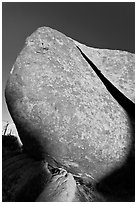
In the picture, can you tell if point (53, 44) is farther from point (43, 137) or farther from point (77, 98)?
point (43, 137)

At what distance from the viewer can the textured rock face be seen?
1432 millimetres

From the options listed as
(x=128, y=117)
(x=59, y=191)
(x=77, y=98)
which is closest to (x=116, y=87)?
(x=128, y=117)

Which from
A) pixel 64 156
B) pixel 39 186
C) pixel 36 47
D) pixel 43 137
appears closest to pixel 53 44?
pixel 36 47

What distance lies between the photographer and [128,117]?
166 cm

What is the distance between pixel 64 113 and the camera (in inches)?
58.2

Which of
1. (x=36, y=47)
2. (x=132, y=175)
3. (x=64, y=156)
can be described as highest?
(x=36, y=47)

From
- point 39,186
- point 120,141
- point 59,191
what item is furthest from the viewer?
point 120,141

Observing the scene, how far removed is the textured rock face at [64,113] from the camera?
1432mm

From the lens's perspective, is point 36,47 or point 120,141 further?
point 36,47

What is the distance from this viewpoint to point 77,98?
1.57 m

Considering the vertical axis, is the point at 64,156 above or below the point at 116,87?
below

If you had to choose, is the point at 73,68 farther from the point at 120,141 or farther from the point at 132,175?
the point at 132,175

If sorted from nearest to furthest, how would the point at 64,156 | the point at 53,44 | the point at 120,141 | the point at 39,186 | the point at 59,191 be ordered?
the point at 59,191 < the point at 39,186 < the point at 64,156 < the point at 120,141 < the point at 53,44

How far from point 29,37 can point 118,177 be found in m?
1.34
